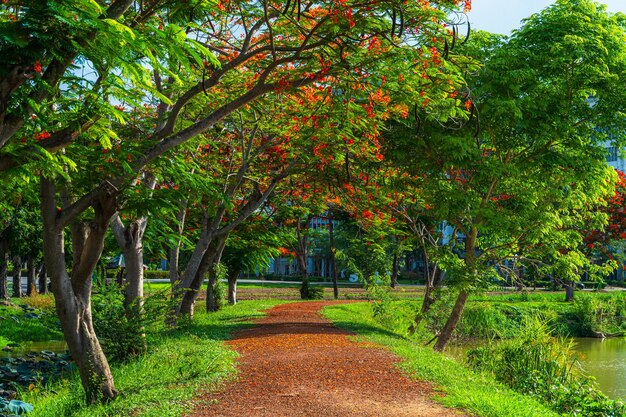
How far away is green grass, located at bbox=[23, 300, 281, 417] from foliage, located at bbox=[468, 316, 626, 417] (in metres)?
4.89

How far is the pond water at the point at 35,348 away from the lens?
17.6m

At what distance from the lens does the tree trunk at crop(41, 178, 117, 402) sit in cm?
846

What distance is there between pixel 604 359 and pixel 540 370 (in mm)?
10522

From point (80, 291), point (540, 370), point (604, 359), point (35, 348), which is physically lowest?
point (604, 359)

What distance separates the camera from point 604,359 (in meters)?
20.8

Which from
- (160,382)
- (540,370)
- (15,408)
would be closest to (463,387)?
(540,370)

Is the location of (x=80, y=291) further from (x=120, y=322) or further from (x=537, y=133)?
(x=537, y=133)

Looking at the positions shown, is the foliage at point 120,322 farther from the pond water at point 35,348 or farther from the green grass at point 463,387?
the pond water at point 35,348

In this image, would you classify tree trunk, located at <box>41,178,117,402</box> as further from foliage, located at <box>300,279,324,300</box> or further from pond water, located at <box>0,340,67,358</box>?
foliage, located at <box>300,279,324,300</box>

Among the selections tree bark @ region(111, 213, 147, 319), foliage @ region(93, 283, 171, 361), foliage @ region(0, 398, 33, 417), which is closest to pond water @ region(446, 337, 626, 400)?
foliage @ region(93, 283, 171, 361)

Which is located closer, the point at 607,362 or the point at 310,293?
the point at 607,362

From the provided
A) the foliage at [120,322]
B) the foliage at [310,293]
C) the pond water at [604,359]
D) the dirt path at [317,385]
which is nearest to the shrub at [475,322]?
the pond water at [604,359]

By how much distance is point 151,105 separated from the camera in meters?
15.2

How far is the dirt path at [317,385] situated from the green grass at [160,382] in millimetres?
348
